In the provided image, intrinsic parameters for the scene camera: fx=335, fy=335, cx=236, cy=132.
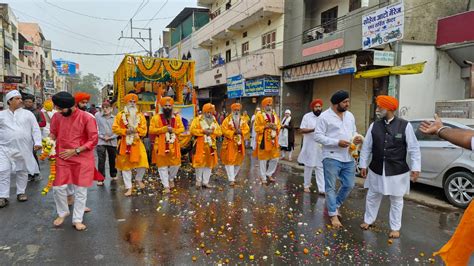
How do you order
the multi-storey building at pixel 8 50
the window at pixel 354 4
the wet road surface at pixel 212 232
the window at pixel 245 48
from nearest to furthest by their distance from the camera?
the wet road surface at pixel 212 232, the window at pixel 354 4, the window at pixel 245 48, the multi-storey building at pixel 8 50

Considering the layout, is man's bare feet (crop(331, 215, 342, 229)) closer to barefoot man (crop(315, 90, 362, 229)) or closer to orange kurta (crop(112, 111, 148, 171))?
barefoot man (crop(315, 90, 362, 229))

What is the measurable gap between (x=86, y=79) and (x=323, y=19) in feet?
358

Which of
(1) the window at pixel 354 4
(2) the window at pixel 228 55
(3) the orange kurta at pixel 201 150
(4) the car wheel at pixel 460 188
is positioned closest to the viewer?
(4) the car wheel at pixel 460 188

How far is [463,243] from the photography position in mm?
2260

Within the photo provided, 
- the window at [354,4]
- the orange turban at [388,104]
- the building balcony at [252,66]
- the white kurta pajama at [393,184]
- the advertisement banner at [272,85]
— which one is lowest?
the white kurta pajama at [393,184]

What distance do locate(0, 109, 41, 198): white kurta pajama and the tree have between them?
97401 millimetres

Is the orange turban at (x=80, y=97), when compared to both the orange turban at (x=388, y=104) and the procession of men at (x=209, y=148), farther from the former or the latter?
the orange turban at (x=388, y=104)

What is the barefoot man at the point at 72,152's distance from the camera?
467 centimetres

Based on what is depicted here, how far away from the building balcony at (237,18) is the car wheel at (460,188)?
1382cm

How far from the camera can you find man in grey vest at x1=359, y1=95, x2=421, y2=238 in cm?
452

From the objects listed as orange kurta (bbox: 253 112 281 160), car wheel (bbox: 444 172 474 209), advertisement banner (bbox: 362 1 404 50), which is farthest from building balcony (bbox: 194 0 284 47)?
car wheel (bbox: 444 172 474 209)

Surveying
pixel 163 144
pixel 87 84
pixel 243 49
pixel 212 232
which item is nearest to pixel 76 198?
pixel 212 232

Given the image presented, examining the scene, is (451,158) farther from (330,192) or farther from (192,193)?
(192,193)

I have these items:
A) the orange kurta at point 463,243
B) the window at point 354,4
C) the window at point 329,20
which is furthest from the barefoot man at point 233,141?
the window at point 329,20
